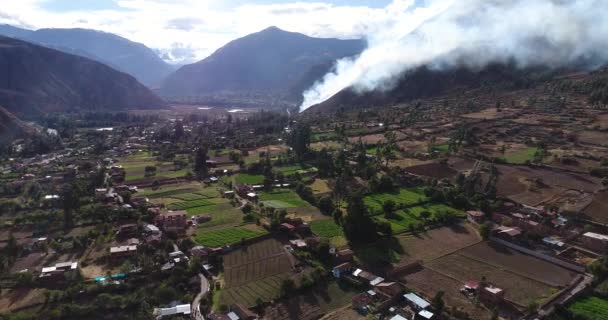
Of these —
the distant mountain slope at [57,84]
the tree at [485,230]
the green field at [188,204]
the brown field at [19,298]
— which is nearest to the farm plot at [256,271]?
the brown field at [19,298]

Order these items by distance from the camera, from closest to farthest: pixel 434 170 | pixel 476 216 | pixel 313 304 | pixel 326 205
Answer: pixel 313 304, pixel 476 216, pixel 326 205, pixel 434 170

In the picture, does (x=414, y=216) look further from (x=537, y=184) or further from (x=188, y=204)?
(x=188, y=204)

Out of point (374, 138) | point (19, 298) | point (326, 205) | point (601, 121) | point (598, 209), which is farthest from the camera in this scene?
point (374, 138)

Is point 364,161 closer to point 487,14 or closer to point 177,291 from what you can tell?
point 177,291

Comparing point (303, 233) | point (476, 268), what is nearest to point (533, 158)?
point (476, 268)

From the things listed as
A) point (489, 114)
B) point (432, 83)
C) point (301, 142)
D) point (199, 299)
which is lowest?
point (199, 299)

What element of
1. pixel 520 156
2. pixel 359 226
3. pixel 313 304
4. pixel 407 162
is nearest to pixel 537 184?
pixel 520 156

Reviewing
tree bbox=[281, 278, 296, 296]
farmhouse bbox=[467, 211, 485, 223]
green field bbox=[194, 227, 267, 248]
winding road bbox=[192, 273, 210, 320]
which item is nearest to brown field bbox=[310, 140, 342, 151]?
farmhouse bbox=[467, 211, 485, 223]
